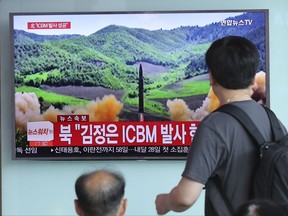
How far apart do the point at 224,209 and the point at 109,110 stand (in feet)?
6.66

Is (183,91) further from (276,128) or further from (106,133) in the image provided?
(276,128)

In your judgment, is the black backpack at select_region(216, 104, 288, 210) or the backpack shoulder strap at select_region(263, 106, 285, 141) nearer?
the black backpack at select_region(216, 104, 288, 210)

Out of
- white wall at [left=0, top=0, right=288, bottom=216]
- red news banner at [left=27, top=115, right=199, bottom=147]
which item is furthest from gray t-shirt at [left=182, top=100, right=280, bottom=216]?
white wall at [left=0, top=0, right=288, bottom=216]

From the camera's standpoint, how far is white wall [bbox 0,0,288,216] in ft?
13.1

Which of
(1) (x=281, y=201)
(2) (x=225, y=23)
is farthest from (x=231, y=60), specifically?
(2) (x=225, y=23)

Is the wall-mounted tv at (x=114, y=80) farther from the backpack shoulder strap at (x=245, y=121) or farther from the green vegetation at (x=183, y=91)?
the backpack shoulder strap at (x=245, y=121)

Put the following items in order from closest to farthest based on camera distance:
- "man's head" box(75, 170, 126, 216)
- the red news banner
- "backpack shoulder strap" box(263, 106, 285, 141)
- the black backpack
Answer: "man's head" box(75, 170, 126, 216) < the black backpack < "backpack shoulder strap" box(263, 106, 285, 141) < the red news banner

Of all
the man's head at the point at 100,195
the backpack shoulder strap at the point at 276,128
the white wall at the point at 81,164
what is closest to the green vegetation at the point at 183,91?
the white wall at the point at 81,164

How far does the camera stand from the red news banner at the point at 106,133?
3912 mm

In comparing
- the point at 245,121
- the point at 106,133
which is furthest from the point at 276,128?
the point at 106,133

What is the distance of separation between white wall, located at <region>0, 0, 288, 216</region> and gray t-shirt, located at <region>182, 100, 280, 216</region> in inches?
79.4

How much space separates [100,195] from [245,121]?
58cm

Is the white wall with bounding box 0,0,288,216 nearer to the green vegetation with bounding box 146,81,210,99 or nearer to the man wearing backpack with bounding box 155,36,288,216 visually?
the green vegetation with bounding box 146,81,210,99

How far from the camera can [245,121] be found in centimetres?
201
